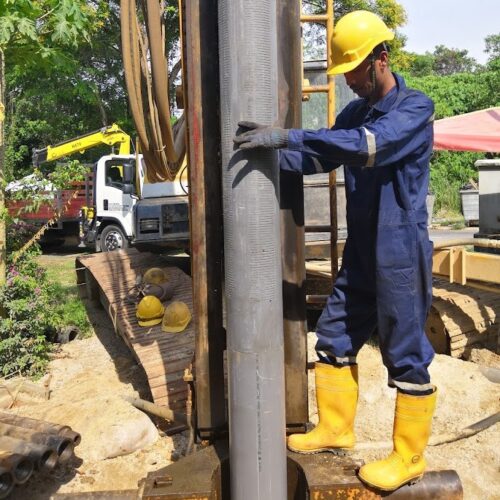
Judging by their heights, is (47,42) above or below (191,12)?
above

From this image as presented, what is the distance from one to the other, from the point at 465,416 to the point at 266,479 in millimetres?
3118

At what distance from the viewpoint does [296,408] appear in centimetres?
263

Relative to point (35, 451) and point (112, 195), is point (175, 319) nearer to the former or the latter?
point (35, 451)

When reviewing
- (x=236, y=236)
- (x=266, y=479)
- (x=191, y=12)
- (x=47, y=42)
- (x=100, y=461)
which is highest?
(x=47, y=42)

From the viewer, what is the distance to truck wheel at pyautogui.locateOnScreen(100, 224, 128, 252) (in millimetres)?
13250

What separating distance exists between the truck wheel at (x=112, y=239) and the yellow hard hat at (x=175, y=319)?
782 cm

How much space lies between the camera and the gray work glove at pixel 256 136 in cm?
195

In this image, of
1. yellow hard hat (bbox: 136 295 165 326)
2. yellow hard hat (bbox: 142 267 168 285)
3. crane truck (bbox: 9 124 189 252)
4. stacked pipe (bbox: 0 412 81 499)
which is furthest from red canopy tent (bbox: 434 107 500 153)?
stacked pipe (bbox: 0 412 81 499)

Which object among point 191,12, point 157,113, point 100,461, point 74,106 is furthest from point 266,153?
point 74,106

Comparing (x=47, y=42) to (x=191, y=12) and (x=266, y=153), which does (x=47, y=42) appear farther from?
(x=266, y=153)

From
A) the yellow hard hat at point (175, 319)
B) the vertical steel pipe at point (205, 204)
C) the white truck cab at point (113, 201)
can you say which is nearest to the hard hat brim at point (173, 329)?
the yellow hard hat at point (175, 319)

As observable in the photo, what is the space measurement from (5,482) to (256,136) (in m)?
2.66

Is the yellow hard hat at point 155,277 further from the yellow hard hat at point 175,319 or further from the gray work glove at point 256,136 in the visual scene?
the gray work glove at point 256,136

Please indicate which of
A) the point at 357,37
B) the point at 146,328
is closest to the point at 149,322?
the point at 146,328
